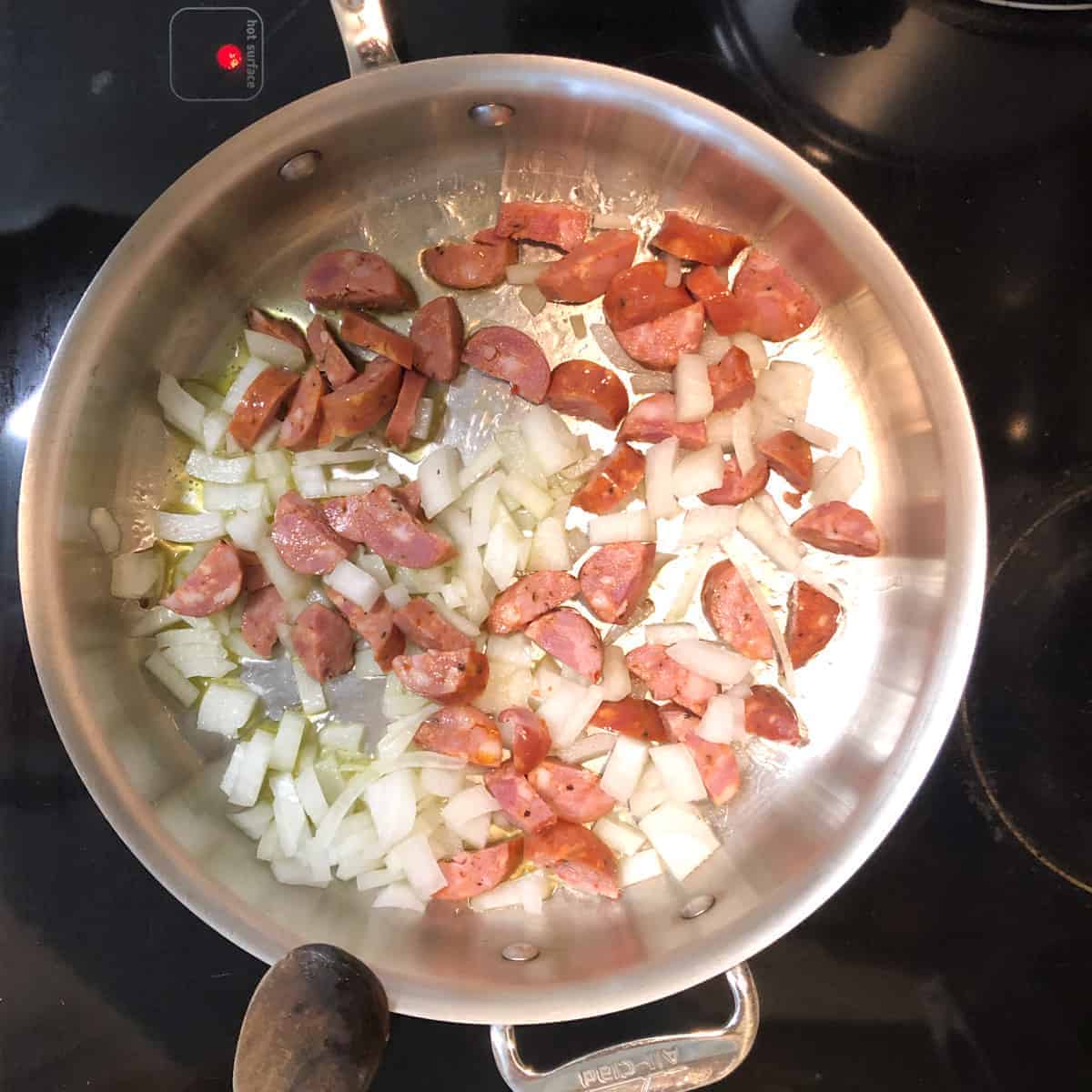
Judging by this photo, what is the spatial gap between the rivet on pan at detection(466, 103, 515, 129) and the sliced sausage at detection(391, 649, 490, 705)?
761mm

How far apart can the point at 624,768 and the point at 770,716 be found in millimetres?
222

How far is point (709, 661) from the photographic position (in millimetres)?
1229

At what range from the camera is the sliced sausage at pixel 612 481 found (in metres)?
1.24

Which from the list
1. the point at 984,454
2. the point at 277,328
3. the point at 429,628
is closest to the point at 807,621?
the point at 984,454

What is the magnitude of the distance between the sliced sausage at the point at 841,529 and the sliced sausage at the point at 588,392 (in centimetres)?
32

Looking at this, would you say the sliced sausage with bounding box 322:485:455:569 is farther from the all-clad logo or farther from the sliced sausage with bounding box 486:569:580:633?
the all-clad logo

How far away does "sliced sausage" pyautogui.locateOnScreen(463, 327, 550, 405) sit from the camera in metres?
1.25

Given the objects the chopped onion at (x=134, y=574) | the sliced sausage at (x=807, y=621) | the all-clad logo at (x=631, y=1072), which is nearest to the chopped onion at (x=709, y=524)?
the sliced sausage at (x=807, y=621)

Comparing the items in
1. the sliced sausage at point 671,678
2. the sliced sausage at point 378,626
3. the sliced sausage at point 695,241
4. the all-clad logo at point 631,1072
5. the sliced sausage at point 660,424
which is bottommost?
the all-clad logo at point 631,1072

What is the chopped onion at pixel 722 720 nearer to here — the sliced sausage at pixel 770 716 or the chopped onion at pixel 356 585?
the sliced sausage at pixel 770 716

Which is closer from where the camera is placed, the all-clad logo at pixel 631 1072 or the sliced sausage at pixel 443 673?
the all-clad logo at pixel 631 1072

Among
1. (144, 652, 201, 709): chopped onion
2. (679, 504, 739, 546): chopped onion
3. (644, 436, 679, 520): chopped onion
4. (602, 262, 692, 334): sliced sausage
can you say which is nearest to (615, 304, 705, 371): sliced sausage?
(602, 262, 692, 334): sliced sausage

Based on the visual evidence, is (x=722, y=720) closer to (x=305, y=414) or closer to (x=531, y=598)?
(x=531, y=598)

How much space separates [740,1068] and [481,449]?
3.09 ft
